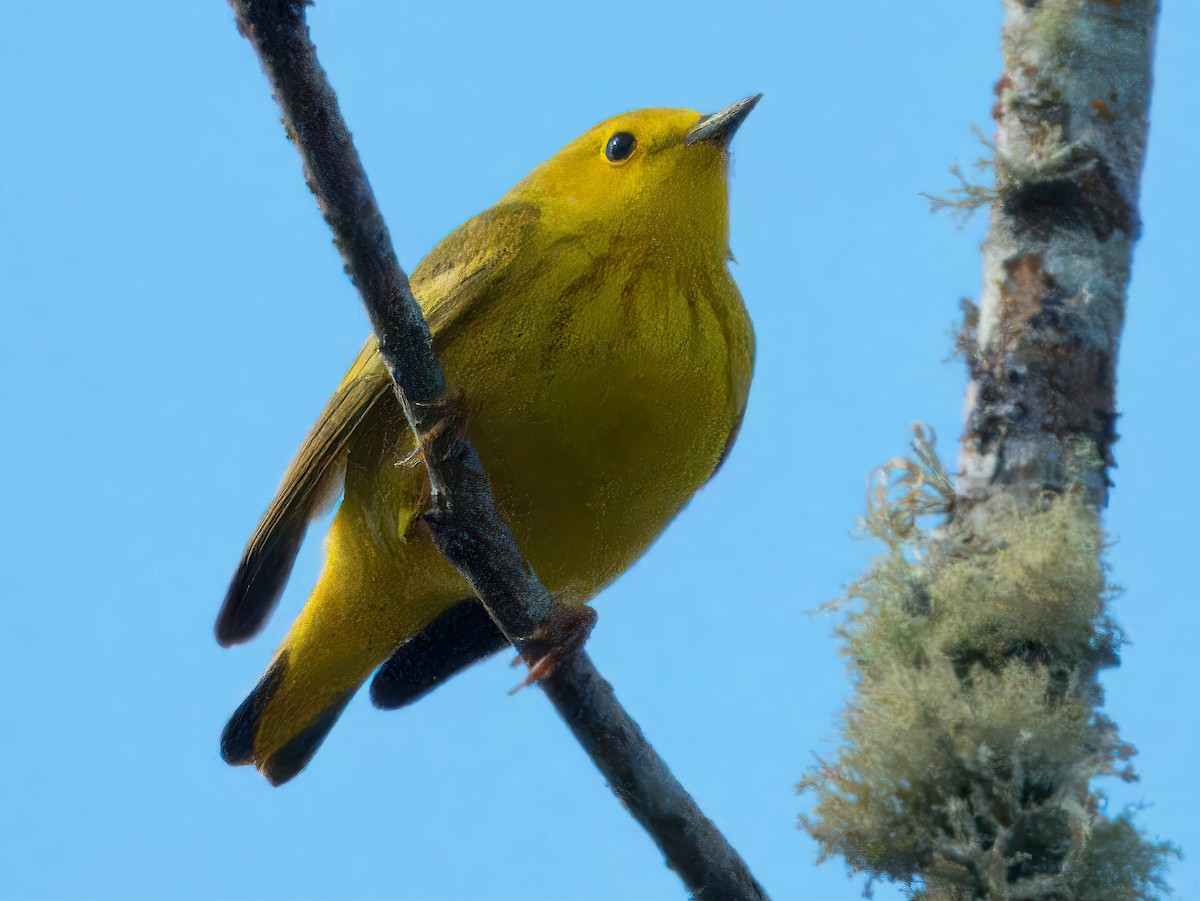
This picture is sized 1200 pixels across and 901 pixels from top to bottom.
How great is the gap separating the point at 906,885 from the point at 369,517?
1557mm

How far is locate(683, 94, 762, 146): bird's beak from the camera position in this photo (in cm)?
316

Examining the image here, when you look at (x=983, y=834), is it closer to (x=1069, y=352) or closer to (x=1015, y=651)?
(x=1015, y=651)

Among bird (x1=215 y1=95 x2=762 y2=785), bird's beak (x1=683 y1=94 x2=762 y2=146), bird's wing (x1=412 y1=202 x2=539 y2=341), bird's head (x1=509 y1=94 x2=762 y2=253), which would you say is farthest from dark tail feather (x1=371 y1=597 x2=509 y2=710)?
bird's beak (x1=683 y1=94 x2=762 y2=146)

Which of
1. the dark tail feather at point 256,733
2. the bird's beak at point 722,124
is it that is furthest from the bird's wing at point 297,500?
the bird's beak at point 722,124

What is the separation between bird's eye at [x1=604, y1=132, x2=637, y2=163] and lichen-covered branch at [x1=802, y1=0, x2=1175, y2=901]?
106 cm

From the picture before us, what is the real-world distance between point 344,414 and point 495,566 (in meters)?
0.77

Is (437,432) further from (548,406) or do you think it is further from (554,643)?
(554,643)

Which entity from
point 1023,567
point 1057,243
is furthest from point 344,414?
point 1057,243

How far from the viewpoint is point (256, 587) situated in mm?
3516

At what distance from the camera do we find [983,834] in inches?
102

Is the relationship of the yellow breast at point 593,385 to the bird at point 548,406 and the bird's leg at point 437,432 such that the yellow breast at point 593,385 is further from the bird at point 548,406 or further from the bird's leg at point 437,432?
the bird's leg at point 437,432

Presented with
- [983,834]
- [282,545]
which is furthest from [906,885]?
[282,545]

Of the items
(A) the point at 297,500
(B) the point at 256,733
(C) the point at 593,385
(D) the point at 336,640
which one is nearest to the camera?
(C) the point at 593,385

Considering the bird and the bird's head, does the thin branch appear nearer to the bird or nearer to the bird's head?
the bird
